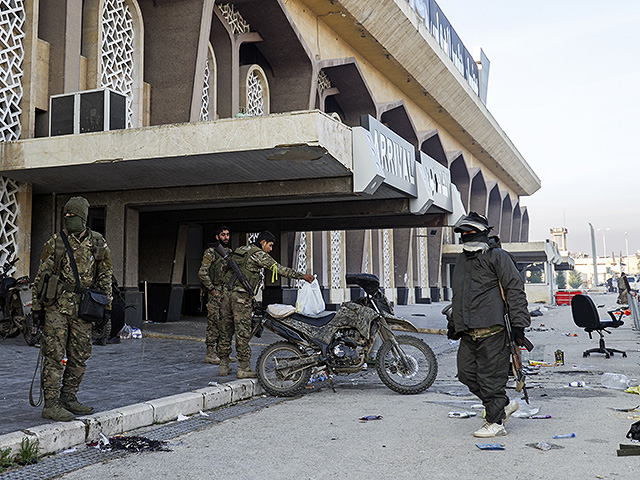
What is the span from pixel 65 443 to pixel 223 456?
120 cm

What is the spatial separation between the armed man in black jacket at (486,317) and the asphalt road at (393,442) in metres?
0.27


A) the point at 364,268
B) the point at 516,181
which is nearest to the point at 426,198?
the point at 364,268

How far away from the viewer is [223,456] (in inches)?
167

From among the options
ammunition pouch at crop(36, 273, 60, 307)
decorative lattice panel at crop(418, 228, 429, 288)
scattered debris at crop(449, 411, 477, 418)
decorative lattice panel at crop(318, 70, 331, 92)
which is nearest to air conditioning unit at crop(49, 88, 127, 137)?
ammunition pouch at crop(36, 273, 60, 307)

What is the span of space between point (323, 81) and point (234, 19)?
6.05 meters

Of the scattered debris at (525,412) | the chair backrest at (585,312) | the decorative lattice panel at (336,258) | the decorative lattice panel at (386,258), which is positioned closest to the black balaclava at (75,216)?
the scattered debris at (525,412)

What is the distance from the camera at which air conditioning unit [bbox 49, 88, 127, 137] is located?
11.4 meters

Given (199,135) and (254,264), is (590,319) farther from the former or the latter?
(199,135)

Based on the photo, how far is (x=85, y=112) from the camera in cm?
1152

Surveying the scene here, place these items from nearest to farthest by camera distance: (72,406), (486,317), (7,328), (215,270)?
(486,317)
(72,406)
(215,270)
(7,328)

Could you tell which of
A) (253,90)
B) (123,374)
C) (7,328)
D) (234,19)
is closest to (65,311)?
(123,374)

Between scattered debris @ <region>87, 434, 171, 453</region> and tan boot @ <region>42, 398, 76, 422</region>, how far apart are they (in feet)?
0.96

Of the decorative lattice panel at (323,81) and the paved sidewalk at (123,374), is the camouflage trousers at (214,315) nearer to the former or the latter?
the paved sidewalk at (123,374)

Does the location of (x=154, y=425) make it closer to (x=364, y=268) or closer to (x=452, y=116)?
(x=364, y=268)
